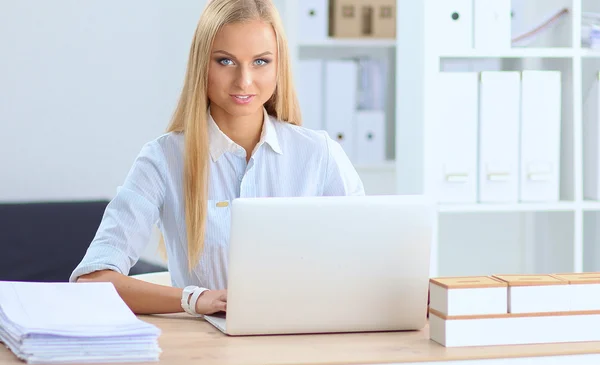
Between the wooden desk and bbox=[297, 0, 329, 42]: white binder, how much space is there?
8.15 ft

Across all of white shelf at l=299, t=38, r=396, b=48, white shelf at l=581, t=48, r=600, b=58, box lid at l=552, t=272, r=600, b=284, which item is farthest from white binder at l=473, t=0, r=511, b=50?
box lid at l=552, t=272, r=600, b=284

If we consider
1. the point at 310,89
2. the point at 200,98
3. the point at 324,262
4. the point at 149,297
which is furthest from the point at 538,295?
the point at 310,89

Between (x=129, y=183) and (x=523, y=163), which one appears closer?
(x=129, y=183)

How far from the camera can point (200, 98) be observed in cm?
198

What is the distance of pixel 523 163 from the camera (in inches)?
112

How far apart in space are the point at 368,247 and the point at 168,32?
8.67 feet

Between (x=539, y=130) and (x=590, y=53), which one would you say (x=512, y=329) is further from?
(x=590, y=53)

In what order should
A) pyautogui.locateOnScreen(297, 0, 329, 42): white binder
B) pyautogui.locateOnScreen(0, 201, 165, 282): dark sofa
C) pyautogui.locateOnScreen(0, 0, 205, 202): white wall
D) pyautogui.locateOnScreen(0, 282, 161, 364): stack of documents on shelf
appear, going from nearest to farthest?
pyautogui.locateOnScreen(0, 282, 161, 364): stack of documents on shelf < pyautogui.locateOnScreen(0, 201, 165, 282): dark sofa < pyautogui.locateOnScreen(0, 0, 205, 202): white wall < pyautogui.locateOnScreen(297, 0, 329, 42): white binder

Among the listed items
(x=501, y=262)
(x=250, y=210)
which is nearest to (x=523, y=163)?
(x=501, y=262)

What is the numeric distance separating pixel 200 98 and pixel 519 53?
1.24 metres

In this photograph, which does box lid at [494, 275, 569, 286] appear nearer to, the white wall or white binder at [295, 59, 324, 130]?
white binder at [295, 59, 324, 130]

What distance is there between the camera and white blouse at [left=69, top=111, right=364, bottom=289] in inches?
77.0

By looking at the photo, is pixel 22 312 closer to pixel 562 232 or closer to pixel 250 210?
pixel 250 210

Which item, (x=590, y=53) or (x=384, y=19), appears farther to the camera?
(x=384, y=19)
